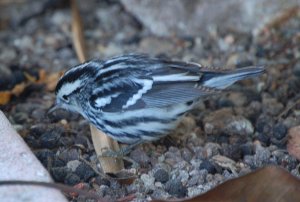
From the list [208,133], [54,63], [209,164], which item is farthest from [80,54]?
[209,164]

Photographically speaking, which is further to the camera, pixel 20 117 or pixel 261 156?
pixel 20 117

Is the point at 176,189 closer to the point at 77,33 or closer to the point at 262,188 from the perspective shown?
the point at 262,188

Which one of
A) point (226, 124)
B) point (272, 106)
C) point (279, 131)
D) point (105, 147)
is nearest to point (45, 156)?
point (105, 147)

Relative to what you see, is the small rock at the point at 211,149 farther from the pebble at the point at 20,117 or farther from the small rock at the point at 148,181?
the pebble at the point at 20,117

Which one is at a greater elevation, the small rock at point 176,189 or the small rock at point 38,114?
the small rock at point 176,189

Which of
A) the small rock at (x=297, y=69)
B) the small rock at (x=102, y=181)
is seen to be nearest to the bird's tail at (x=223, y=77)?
the small rock at (x=102, y=181)

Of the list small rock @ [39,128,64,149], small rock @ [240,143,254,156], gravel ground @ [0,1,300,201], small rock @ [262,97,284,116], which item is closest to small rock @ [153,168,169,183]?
gravel ground @ [0,1,300,201]

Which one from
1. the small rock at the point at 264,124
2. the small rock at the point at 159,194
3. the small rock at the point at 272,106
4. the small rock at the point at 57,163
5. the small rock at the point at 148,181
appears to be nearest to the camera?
the small rock at the point at 159,194
